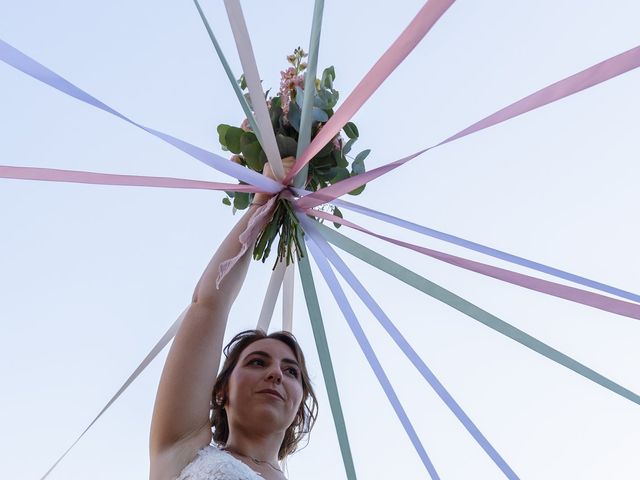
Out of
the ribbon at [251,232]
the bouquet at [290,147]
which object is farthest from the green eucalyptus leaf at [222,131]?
the ribbon at [251,232]

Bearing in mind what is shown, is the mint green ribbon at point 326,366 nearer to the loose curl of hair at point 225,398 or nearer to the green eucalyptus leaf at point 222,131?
the loose curl of hair at point 225,398

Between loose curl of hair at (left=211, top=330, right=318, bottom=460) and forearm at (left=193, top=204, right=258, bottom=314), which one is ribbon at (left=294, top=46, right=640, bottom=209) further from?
loose curl of hair at (left=211, top=330, right=318, bottom=460)

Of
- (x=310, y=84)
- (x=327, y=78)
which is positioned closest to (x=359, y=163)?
(x=327, y=78)

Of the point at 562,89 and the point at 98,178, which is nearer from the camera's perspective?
the point at 562,89

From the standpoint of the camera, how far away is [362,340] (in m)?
3.07

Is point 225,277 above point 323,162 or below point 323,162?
below

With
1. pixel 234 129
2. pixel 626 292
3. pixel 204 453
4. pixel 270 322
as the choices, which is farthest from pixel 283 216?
pixel 626 292

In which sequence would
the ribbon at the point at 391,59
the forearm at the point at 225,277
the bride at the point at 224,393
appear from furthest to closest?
the forearm at the point at 225,277 → the bride at the point at 224,393 → the ribbon at the point at 391,59

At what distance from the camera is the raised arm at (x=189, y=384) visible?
2.64 metres

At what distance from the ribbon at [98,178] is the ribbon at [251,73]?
0.57ft

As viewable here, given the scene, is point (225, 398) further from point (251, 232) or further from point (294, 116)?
point (294, 116)

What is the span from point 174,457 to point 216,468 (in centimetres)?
19

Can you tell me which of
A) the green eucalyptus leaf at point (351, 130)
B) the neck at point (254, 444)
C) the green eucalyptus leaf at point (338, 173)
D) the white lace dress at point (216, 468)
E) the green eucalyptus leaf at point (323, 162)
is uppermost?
the green eucalyptus leaf at point (351, 130)

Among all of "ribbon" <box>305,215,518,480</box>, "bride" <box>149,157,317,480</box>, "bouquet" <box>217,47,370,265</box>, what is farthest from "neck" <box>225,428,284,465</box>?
"bouquet" <box>217,47,370,265</box>
